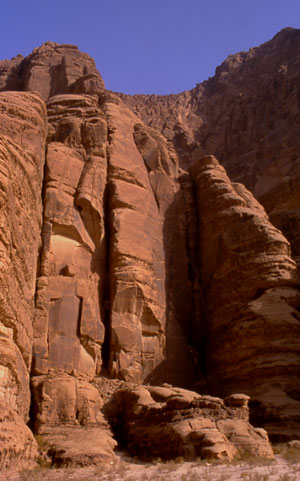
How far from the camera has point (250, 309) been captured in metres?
25.0

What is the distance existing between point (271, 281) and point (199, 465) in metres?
Answer: 12.3

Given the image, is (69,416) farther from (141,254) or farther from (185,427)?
(141,254)

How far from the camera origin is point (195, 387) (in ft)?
83.5

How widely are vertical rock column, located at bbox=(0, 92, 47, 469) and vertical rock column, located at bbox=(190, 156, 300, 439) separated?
30.6 ft

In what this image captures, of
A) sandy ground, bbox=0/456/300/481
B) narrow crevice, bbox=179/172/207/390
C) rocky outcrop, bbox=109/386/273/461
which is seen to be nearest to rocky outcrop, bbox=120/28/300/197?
narrow crevice, bbox=179/172/207/390

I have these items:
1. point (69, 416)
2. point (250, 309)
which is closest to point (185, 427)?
point (69, 416)

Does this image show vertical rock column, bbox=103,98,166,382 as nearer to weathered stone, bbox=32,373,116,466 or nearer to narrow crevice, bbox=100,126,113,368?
narrow crevice, bbox=100,126,113,368

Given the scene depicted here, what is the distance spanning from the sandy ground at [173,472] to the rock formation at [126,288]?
823mm

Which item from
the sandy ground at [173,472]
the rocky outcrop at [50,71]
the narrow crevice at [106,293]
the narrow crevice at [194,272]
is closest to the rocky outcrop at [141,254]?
the narrow crevice at [106,293]

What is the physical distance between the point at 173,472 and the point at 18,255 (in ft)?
27.7

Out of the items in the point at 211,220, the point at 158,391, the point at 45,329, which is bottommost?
the point at 158,391

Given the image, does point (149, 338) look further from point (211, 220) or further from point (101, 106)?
point (101, 106)

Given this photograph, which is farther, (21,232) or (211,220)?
(211,220)

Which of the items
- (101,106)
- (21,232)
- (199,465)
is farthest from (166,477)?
(101,106)
